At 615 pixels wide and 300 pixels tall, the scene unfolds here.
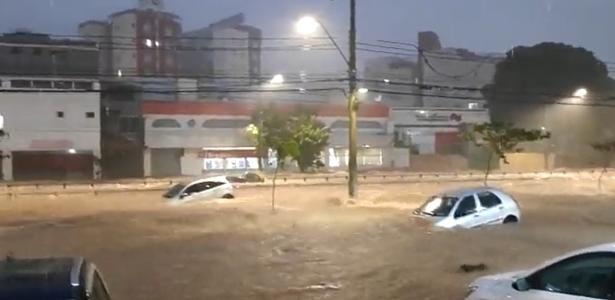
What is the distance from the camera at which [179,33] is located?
88.1 meters

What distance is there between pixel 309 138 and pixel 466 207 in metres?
39.3

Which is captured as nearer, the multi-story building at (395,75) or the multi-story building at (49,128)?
the multi-story building at (49,128)

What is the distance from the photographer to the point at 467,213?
68.5 ft

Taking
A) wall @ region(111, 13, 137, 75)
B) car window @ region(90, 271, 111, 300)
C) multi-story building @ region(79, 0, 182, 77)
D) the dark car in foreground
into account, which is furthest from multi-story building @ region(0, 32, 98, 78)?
the dark car in foreground

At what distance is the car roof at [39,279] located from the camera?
4629 mm

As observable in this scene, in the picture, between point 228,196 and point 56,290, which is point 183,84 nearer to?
point 228,196

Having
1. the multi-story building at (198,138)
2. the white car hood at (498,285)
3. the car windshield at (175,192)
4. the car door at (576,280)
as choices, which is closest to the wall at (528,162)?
the multi-story building at (198,138)

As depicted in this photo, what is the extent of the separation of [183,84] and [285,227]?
48500 millimetres

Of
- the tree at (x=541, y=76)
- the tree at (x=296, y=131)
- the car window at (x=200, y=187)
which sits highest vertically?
the tree at (x=541, y=76)

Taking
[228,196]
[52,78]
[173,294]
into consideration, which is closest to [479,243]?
[173,294]

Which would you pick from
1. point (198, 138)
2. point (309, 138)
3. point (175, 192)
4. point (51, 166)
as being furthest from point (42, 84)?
point (175, 192)

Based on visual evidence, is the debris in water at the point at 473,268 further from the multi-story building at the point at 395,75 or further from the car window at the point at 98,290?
the multi-story building at the point at 395,75

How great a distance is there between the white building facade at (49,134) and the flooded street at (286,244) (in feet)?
74.8

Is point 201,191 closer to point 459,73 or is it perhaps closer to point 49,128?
point 49,128
